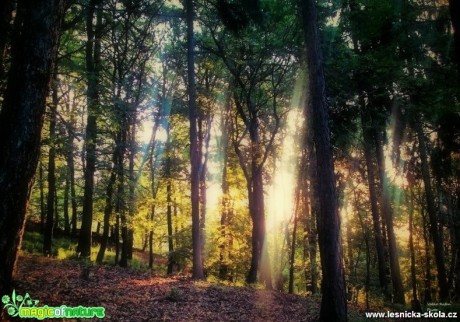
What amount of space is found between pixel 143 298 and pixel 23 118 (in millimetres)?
5586

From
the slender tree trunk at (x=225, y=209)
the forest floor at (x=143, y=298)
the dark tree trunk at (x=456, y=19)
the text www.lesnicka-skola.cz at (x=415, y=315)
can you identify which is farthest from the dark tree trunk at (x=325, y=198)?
the slender tree trunk at (x=225, y=209)

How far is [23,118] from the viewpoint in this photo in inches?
195

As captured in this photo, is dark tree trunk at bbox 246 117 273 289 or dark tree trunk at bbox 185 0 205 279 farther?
dark tree trunk at bbox 246 117 273 289

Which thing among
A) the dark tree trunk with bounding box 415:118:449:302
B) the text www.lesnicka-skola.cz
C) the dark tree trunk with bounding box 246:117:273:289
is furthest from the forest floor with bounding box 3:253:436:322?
the dark tree trunk with bounding box 415:118:449:302

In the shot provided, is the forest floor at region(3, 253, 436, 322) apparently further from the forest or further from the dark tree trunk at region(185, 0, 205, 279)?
the dark tree trunk at region(185, 0, 205, 279)

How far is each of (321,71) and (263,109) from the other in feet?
37.5

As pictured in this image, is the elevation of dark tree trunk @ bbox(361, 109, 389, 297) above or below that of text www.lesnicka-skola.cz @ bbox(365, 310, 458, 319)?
above

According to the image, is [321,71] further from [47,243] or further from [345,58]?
[47,243]

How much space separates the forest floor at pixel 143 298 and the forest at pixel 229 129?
10 cm

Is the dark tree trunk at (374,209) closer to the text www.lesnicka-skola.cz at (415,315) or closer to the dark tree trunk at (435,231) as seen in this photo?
the dark tree trunk at (435,231)

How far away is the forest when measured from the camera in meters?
6.11

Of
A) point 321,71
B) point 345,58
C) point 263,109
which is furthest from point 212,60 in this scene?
point 321,71

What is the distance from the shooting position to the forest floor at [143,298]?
679 cm

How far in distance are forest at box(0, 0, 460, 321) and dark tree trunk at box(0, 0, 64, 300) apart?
0.02m
